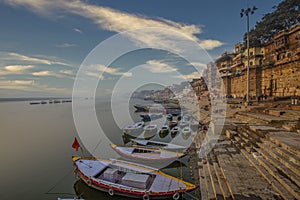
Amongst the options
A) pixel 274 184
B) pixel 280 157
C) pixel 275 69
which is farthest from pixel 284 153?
pixel 275 69

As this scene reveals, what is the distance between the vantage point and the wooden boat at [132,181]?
9.00 metres

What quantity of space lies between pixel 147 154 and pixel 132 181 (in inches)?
223

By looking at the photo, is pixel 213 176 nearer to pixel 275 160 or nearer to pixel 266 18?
pixel 275 160

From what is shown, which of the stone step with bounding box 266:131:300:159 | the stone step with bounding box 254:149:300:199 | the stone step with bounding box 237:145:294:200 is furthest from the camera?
the stone step with bounding box 266:131:300:159

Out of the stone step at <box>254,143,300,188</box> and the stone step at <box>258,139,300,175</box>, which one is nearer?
the stone step at <box>254,143,300,188</box>

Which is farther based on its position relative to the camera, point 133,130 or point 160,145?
point 133,130

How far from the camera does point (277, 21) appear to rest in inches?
1423

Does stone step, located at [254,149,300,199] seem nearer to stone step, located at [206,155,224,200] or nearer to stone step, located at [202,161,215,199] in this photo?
stone step, located at [206,155,224,200]

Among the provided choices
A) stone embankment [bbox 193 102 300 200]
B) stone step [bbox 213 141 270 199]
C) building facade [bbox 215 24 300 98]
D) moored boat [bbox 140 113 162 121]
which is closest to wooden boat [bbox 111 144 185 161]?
stone embankment [bbox 193 102 300 200]

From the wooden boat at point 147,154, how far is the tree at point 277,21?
123 feet

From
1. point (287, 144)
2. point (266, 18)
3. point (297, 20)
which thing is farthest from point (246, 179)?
point (266, 18)

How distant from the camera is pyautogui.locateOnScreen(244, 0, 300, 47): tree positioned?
33875mm

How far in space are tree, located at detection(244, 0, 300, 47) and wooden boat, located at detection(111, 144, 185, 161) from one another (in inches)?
1481

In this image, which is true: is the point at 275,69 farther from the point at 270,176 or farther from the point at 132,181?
the point at 132,181
